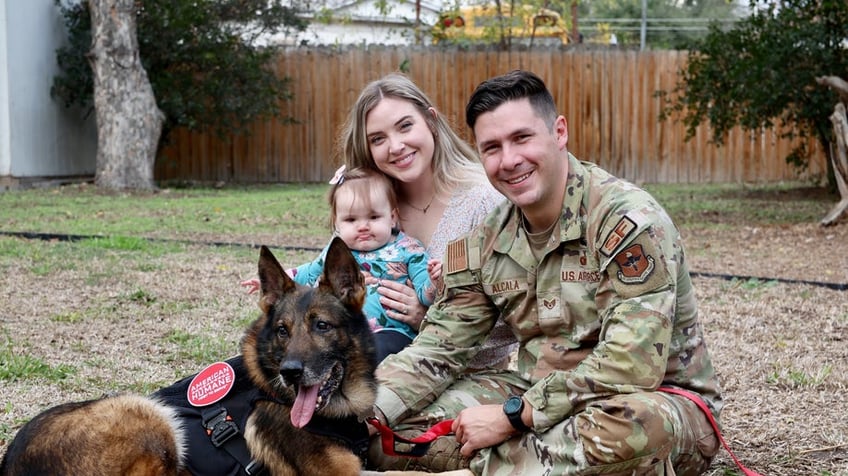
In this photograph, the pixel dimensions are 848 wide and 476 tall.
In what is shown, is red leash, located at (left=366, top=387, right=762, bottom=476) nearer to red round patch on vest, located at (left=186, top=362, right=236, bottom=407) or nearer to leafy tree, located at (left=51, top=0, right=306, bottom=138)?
red round patch on vest, located at (left=186, top=362, right=236, bottom=407)

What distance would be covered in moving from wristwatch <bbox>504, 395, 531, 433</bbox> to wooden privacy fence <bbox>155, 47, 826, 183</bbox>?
1713 cm

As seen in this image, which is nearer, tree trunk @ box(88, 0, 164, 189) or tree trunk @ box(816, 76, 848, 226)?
tree trunk @ box(816, 76, 848, 226)

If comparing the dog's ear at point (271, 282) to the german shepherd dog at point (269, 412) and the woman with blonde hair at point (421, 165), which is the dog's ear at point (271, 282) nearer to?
the german shepherd dog at point (269, 412)

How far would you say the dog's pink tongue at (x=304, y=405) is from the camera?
3336mm

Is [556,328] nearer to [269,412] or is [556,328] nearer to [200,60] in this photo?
[269,412]

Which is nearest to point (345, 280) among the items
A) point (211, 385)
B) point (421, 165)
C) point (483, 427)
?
point (211, 385)

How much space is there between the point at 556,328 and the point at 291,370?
1.12 m

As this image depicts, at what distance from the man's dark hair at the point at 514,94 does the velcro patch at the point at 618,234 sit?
20.3 inches

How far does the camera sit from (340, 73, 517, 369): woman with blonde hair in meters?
4.59

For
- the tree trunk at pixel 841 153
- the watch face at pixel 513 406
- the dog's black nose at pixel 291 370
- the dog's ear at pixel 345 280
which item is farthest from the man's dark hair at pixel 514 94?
the tree trunk at pixel 841 153

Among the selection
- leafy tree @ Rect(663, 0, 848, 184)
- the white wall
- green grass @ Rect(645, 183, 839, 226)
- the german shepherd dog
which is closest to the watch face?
the german shepherd dog

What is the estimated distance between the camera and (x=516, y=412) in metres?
3.47

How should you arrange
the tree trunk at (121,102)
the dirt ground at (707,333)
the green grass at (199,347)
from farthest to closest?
1. the tree trunk at (121,102)
2. the green grass at (199,347)
3. the dirt ground at (707,333)

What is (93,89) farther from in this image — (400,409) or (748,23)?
(400,409)
